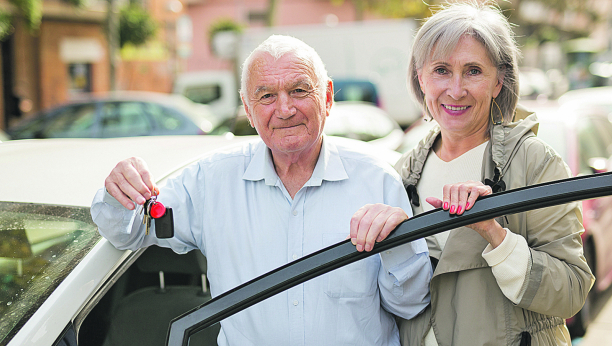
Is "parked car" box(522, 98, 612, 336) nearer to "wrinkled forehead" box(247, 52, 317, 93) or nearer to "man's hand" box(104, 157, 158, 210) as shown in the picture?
"wrinkled forehead" box(247, 52, 317, 93)

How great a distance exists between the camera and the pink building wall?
28.9 m

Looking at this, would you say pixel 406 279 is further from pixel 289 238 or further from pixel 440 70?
pixel 440 70

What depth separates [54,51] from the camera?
18.4 m

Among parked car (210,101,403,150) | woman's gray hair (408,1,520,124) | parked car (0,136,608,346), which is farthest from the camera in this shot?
parked car (210,101,403,150)

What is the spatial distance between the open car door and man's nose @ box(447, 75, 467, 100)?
56cm

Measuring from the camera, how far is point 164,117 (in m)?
8.06

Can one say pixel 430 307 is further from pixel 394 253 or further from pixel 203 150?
pixel 203 150

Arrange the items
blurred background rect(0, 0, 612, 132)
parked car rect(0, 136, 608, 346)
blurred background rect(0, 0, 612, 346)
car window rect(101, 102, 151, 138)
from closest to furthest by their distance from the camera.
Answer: parked car rect(0, 136, 608, 346) < blurred background rect(0, 0, 612, 346) < car window rect(101, 102, 151, 138) < blurred background rect(0, 0, 612, 132)

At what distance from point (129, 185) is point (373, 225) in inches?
30.7

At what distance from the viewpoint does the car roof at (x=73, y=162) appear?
1.84 metres

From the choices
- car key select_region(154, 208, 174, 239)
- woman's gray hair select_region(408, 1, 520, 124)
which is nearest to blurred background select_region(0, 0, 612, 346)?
woman's gray hair select_region(408, 1, 520, 124)

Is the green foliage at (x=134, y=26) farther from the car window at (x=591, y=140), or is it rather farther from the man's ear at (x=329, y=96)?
the man's ear at (x=329, y=96)

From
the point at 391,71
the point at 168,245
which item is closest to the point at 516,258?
the point at 168,245

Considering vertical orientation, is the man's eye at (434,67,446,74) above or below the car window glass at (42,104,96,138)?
above
